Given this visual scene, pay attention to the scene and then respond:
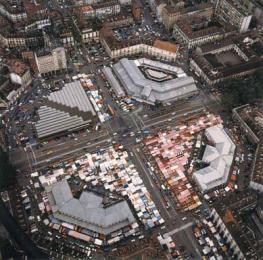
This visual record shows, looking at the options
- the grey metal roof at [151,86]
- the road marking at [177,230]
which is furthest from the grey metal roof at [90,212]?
the grey metal roof at [151,86]

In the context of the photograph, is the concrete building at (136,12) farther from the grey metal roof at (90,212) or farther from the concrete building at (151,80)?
the grey metal roof at (90,212)

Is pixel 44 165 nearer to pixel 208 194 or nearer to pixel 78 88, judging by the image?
pixel 78 88

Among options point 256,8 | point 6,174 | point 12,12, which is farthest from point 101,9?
point 6,174

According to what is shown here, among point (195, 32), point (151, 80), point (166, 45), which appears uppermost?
point (195, 32)

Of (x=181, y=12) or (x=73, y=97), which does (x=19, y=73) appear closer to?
(x=73, y=97)

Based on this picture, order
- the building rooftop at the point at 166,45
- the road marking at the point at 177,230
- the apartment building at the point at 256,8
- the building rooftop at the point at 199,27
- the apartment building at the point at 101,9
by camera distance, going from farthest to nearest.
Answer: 1. the apartment building at the point at 256,8
2. the apartment building at the point at 101,9
3. the building rooftop at the point at 199,27
4. the building rooftop at the point at 166,45
5. the road marking at the point at 177,230
